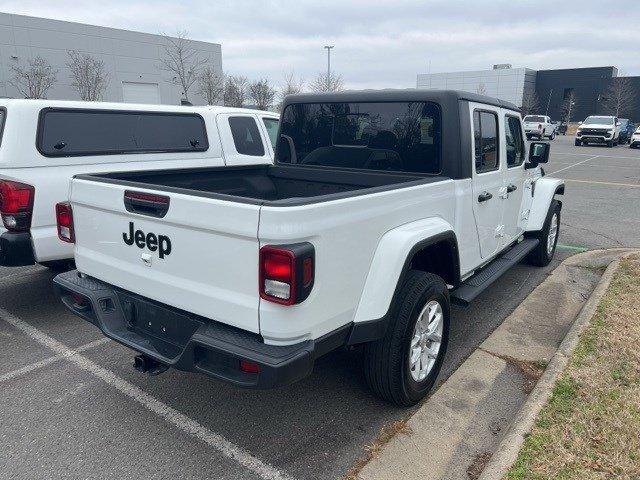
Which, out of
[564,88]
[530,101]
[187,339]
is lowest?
[187,339]

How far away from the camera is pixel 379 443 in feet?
9.41

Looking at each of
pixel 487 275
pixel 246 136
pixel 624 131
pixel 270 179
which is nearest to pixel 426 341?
pixel 487 275

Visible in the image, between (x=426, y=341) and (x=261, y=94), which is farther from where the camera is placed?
(x=261, y=94)

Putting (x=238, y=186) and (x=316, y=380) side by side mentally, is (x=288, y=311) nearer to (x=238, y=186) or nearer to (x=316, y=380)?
(x=316, y=380)

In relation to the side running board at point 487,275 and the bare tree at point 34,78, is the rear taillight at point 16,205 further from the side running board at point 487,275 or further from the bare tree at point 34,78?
the bare tree at point 34,78

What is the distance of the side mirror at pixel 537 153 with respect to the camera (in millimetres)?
5059

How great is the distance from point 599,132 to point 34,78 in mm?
36352

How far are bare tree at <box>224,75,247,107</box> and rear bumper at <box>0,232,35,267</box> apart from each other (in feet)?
114

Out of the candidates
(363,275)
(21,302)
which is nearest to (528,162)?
(363,275)

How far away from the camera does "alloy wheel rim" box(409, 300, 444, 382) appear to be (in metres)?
3.13

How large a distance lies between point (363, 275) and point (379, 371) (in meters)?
0.70

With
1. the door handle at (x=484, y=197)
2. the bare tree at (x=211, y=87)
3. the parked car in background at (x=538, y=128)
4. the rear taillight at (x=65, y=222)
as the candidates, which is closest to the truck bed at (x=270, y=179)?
the rear taillight at (x=65, y=222)

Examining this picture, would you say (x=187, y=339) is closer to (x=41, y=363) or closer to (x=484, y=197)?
(x=41, y=363)

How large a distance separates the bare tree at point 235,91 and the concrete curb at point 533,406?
1417 inches
